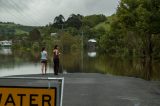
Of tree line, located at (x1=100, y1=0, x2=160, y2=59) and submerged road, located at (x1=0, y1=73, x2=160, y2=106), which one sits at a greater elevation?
tree line, located at (x1=100, y1=0, x2=160, y2=59)

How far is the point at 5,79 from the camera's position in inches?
172

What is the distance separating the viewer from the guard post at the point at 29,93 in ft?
14.0

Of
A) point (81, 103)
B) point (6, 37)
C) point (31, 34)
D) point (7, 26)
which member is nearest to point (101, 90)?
point (81, 103)

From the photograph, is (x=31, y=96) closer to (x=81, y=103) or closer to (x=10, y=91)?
(x=10, y=91)

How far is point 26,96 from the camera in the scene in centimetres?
427

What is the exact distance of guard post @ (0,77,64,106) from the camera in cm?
425

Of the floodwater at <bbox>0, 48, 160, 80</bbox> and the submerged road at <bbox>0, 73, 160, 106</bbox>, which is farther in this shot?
the floodwater at <bbox>0, 48, 160, 80</bbox>


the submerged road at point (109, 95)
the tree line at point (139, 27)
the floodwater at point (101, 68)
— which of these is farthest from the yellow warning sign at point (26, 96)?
the tree line at point (139, 27)

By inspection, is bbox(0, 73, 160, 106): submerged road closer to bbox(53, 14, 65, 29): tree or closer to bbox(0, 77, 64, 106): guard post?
bbox(0, 77, 64, 106): guard post

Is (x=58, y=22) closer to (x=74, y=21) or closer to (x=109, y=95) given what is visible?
(x=74, y=21)

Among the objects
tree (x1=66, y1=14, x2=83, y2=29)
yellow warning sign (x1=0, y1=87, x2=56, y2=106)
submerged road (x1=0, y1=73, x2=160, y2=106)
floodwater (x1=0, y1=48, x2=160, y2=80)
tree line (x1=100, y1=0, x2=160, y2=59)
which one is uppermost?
tree (x1=66, y1=14, x2=83, y2=29)

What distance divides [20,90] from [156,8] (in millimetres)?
34883

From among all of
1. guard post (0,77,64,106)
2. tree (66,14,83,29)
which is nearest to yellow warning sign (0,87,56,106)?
guard post (0,77,64,106)

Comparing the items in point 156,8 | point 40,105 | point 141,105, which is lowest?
point 141,105
